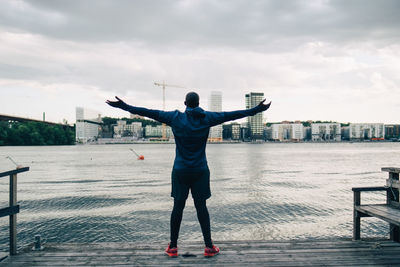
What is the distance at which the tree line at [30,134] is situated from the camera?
466ft

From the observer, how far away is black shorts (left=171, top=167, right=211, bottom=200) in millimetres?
4660

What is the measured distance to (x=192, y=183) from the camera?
15.5ft

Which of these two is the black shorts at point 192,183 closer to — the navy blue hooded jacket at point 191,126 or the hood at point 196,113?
the navy blue hooded jacket at point 191,126

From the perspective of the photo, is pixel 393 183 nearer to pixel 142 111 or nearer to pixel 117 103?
pixel 142 111

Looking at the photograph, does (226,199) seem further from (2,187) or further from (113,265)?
(2,187)

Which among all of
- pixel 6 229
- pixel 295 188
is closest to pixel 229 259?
pixel 6 229

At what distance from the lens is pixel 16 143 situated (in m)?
146

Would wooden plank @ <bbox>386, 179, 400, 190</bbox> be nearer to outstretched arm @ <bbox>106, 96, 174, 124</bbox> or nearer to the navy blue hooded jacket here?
the navy blue hooded jacket

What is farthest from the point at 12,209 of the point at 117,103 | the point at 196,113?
the point at 196,113

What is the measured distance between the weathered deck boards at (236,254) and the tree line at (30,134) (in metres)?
155

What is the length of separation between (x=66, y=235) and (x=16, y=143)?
511 ft

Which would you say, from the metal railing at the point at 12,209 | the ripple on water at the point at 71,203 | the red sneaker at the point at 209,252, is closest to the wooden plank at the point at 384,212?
the red sneaker at the point at 209,252

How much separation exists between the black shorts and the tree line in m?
157

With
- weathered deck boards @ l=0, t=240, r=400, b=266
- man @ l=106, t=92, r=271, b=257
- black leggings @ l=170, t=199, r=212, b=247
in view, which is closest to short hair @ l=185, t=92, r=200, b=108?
man @ l=106, t=92, r=271, b=257
